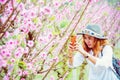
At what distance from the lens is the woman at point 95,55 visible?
2643 millimetres

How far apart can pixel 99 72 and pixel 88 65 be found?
109 mm

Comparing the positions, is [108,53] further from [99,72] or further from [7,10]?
[7,10]

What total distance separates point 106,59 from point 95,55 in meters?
0.10

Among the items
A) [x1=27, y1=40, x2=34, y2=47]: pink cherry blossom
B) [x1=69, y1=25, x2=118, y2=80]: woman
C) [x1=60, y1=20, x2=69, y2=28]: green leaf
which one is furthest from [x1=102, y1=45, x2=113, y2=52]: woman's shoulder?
[x1=27, y1=40, x2=34, y2=47]: pink cherry blossom

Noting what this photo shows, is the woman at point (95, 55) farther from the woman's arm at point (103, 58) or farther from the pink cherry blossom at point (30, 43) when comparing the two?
the pink cherry blossom at point (30, 43)

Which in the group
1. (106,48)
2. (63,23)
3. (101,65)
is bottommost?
(101,65)

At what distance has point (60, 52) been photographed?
2.56m

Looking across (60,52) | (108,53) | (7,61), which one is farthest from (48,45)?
(108,53)

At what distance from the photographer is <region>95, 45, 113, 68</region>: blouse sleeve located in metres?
2.64

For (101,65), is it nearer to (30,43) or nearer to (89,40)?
(89,40)

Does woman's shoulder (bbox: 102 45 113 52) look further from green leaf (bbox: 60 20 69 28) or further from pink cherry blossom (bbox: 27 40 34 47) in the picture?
pink cherry blossom (bbox: 27 40 34 47)

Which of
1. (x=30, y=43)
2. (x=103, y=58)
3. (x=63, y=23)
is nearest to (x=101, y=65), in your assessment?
(x=103, y=58)

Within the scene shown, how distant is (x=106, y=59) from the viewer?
2.67 m

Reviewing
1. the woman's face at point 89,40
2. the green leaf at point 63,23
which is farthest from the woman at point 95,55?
the green leaf at point 63,23
